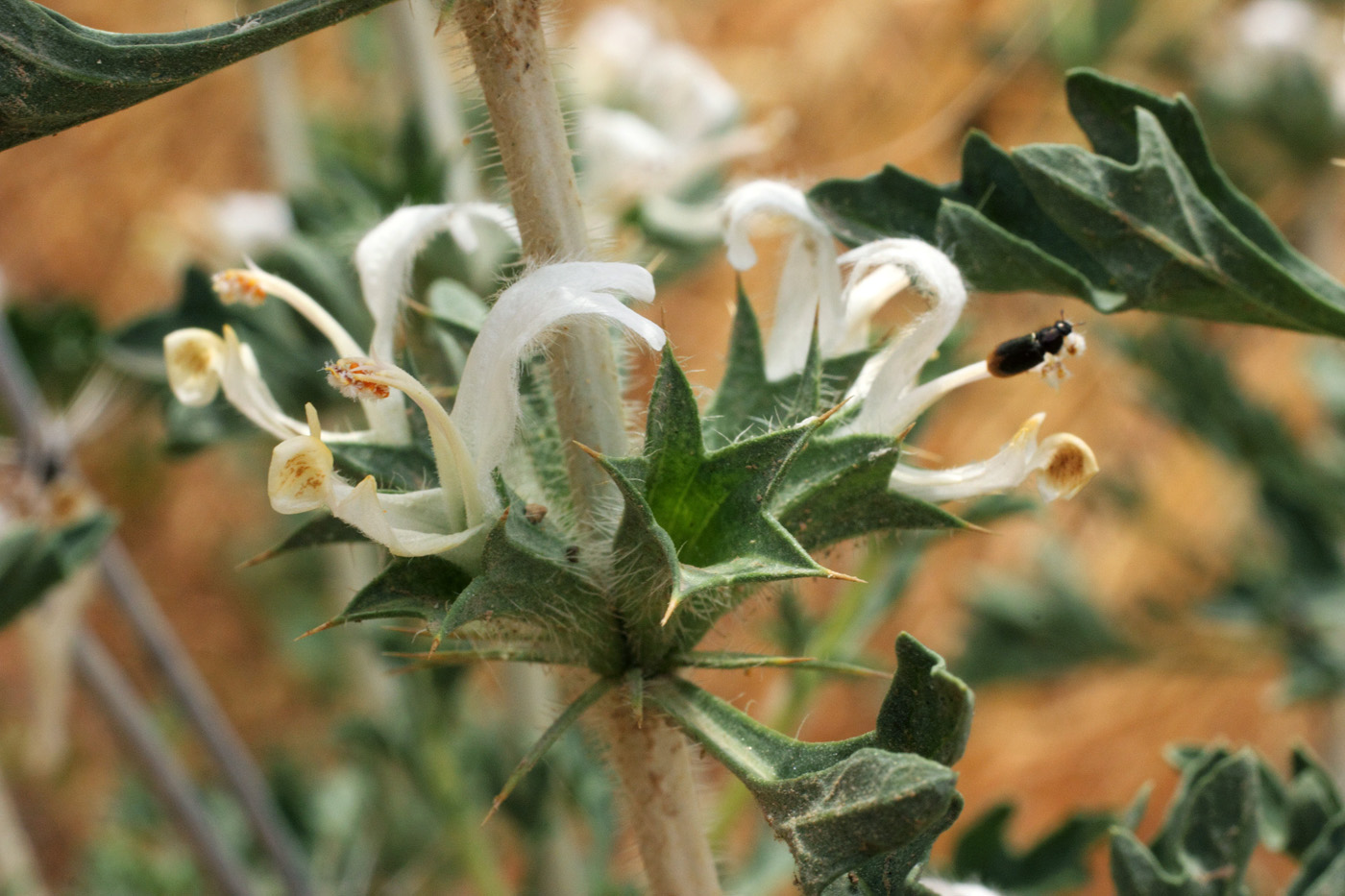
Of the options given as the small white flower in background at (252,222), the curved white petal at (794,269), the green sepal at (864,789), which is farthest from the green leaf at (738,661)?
the small white flower in background at (252,222)

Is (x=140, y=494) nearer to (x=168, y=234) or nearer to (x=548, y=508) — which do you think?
(x=168, y=234)

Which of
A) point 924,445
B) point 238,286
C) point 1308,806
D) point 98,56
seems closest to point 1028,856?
point 1308,806

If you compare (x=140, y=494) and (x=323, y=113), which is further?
(x=140, y=494)

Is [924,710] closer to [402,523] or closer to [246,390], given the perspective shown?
[402,523]

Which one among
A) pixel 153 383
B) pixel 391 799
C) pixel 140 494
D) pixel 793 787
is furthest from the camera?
pixel 140 494

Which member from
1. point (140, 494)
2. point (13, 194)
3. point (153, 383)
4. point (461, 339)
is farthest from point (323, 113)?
point (13, 194)

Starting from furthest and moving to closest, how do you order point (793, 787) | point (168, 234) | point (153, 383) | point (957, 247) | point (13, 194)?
point (13, 194) → point (168, 234) → point (153, 383) → point (957, 247) → point (793, 787)

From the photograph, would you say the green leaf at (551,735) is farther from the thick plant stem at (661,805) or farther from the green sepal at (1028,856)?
the green sepal at (1028,856)
